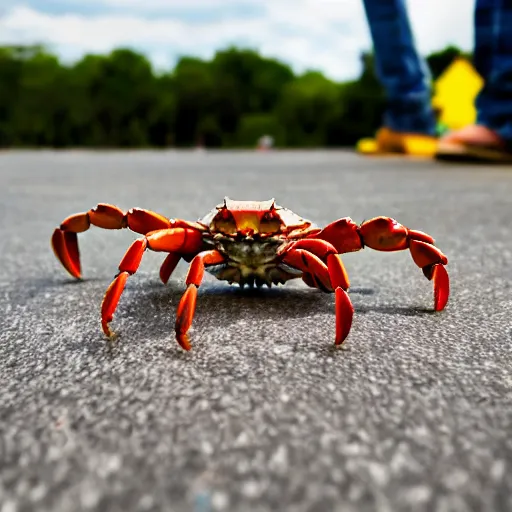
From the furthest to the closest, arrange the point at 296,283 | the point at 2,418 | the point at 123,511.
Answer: the point at 296,283, the point at 2,418, the point at 123,511

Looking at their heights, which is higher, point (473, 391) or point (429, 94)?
point (429, 94)

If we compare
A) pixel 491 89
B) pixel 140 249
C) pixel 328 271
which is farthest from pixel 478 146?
pixel 140 249

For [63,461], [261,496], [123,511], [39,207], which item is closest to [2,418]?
[63,461]

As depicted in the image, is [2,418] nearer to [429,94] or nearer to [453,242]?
[453,242]

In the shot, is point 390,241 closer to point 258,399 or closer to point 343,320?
point 343,320

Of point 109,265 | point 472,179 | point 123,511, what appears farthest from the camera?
point 472,179

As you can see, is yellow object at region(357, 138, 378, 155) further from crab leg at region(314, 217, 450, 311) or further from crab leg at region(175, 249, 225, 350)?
crab leg at region(175, 249, 225, 350)

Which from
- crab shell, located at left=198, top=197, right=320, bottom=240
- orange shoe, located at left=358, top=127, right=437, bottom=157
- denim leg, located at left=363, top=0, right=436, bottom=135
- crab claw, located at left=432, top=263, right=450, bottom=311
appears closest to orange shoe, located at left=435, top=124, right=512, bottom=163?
denim leg, located at left=363, top=0, right=436, bottom=135

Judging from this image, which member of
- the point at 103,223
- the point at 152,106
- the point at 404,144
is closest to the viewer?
the point at 103,223
